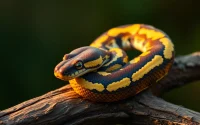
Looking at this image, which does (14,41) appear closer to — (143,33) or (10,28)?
(10,28)

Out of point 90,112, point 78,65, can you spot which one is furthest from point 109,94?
point 78,65

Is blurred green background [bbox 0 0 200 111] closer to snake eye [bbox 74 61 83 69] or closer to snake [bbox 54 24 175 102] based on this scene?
snake [bbox 54 24 175 102]

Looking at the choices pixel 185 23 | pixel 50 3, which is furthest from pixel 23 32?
pixel 185 23

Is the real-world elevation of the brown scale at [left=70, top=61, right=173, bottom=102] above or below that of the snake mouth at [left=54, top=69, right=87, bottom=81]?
below

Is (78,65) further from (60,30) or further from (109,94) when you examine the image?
(60,30)

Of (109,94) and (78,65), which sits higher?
(78,65)

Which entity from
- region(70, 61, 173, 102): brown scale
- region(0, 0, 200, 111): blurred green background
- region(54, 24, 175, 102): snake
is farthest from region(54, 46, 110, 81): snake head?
region(0, 0, 200, 111): blurred green background
